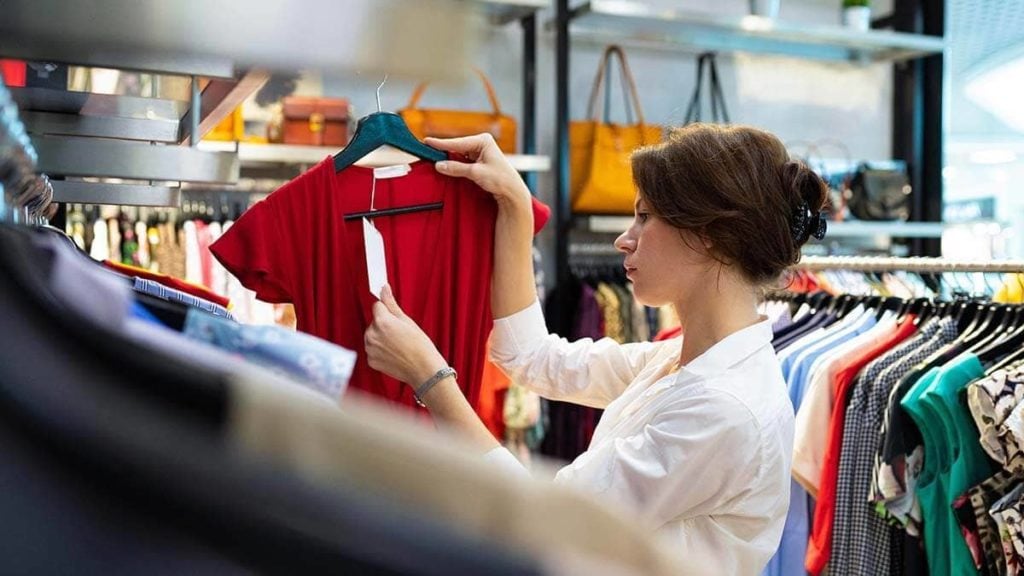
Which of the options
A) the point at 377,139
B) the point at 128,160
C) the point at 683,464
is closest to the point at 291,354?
the point at 128,160

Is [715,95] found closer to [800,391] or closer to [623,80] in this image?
[623,80]

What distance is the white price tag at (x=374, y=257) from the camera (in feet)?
4.52

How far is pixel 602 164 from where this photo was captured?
3.65 meters

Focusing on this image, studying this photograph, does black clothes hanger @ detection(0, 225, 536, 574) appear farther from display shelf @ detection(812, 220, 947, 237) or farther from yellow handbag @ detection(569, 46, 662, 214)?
display shelf @ detection(812, 220, 947, 237)

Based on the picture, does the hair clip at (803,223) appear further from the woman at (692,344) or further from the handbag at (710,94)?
the handbag at (710,94)

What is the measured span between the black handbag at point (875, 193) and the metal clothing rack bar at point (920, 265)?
1844 millimetres

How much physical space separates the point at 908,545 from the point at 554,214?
2.06 m

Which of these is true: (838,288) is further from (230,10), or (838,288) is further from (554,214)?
(230,10)

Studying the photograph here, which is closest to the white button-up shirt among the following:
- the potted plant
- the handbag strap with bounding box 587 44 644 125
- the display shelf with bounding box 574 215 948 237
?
the display shelf with bounding box 574 215 948 237

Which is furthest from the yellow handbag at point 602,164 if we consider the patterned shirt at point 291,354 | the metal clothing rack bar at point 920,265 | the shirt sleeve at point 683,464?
the patterned shirt at point 291,354

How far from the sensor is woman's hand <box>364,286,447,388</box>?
1.26 metres

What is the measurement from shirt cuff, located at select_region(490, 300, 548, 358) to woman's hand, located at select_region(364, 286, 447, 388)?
0.30 meters

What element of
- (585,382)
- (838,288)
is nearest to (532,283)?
(585,382)

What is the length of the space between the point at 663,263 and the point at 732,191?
0.14 metres
